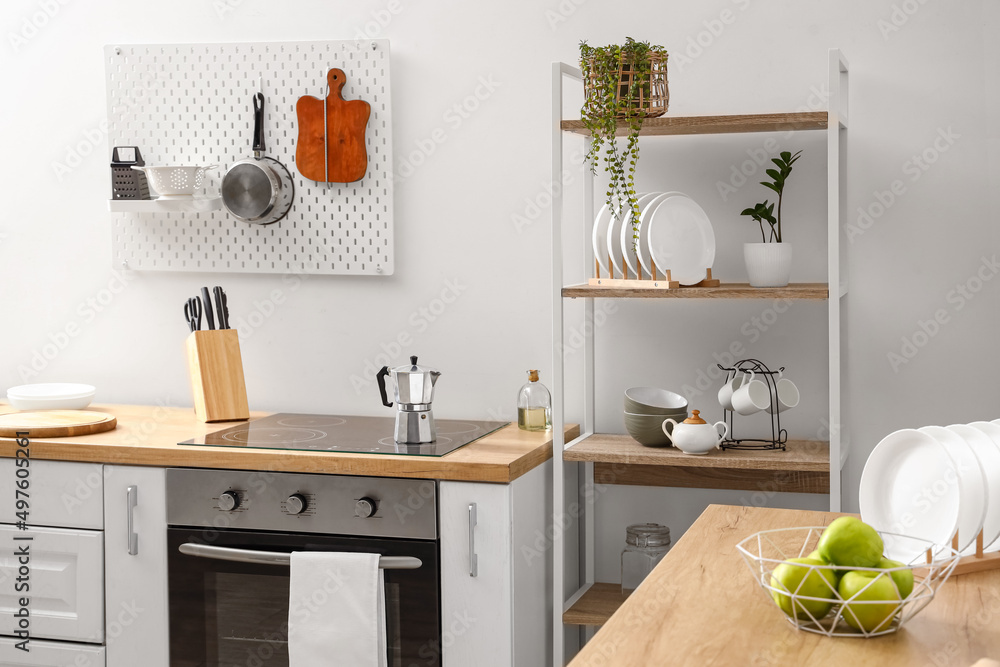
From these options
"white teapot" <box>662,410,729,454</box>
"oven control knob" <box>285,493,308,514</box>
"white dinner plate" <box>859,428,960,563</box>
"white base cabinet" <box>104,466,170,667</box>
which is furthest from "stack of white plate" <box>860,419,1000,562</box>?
"white base cabinet" <box>104,466,170,667</box>

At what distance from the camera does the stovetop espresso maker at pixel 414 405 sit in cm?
254

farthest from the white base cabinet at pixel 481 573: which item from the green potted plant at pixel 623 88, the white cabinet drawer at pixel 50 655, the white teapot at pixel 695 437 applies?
the white cabinet drawer at pixel 50 655

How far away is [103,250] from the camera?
10.7ft

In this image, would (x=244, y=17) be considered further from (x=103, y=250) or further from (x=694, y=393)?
Answer: (x=694, y=393)

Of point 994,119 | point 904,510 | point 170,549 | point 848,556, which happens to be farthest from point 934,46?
point 170,549

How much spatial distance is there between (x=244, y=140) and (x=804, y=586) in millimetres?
2380

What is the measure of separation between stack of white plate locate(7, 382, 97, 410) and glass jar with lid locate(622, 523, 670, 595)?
170cm

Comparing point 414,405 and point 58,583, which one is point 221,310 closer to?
point 414,405

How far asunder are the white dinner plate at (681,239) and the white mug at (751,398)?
30cm

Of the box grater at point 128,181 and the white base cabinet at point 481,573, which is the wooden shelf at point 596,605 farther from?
the box grater at point 128,181

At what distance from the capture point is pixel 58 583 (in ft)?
8.60

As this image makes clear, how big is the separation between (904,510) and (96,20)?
2850 millimetres

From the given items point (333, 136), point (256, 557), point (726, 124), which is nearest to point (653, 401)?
point (726, 124)

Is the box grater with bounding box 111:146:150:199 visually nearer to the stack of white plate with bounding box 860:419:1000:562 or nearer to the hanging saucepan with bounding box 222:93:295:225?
the hanging saucepan with bounding box 222:93:295:225
